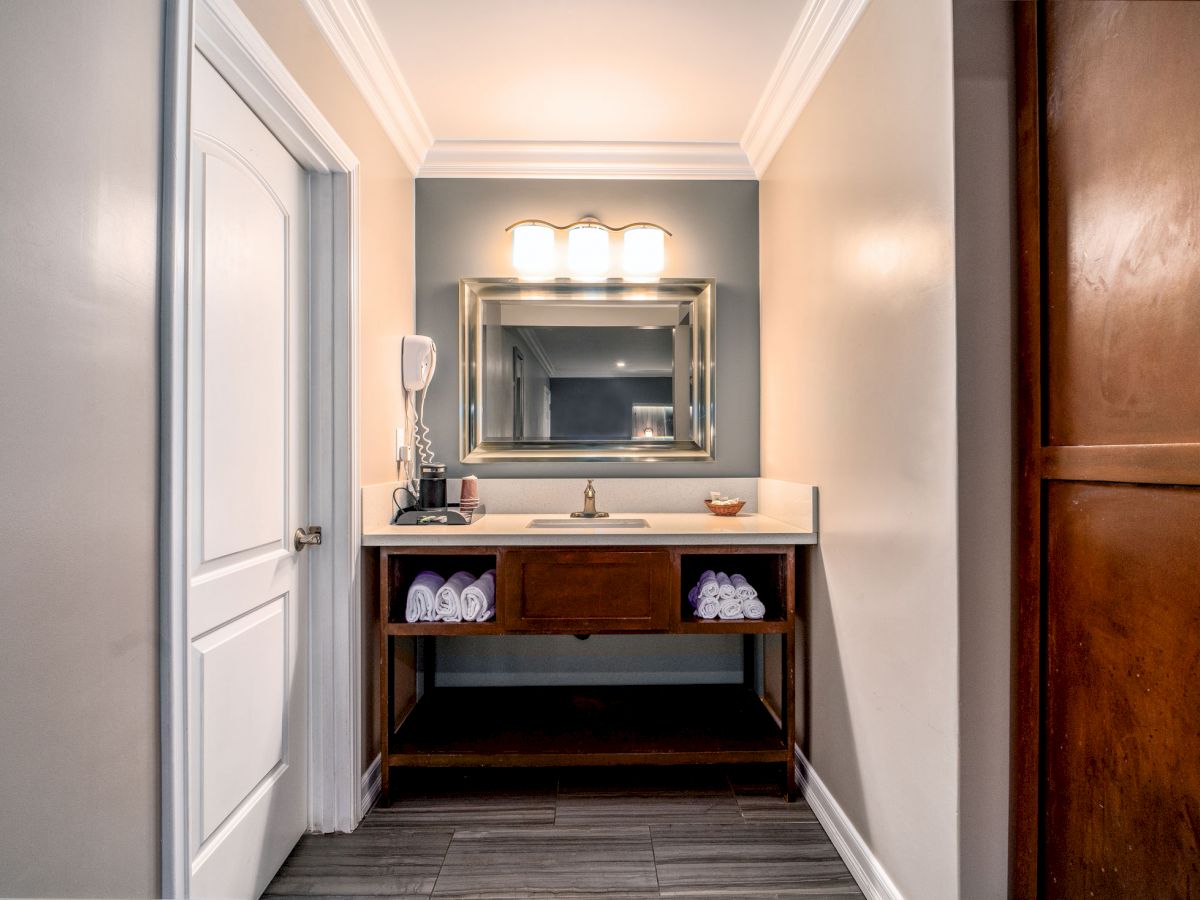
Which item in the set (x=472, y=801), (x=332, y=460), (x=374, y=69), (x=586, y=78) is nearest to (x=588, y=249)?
(x=586, y=78)

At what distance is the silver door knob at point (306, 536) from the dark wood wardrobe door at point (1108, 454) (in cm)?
173

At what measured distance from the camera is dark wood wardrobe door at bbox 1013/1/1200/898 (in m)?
0.97

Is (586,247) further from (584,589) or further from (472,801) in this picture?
(472,801)

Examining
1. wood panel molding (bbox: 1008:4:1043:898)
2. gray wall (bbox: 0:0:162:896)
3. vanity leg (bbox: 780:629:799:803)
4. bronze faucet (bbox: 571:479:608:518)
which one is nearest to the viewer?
gray wall (bbox: 0:0:162:896)

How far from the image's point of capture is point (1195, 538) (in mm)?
952

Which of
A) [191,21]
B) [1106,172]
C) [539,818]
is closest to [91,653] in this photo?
[191,21]

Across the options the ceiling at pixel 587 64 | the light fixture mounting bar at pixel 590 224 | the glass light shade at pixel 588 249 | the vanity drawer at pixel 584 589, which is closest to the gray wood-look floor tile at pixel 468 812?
the vanity drawer at pixel 584 589

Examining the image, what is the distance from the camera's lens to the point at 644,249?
2832 mm

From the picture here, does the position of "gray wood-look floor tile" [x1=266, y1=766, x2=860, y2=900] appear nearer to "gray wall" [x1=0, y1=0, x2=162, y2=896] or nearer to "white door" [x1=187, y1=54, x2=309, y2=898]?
"white door" [x1=187, y1=54, x2=309, y2=898]

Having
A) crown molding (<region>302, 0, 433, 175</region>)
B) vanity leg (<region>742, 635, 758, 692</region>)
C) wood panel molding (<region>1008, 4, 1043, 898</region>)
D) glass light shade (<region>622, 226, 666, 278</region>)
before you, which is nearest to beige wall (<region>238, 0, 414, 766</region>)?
crown molding (<region>302, 0, 433, 175</region>)

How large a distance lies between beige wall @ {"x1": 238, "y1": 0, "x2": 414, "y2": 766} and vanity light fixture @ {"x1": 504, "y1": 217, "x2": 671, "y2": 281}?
0.47 meters

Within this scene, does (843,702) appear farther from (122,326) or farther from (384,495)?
(122,326)

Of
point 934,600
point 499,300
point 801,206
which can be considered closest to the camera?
point 934,600

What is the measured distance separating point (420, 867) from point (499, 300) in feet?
6.74
